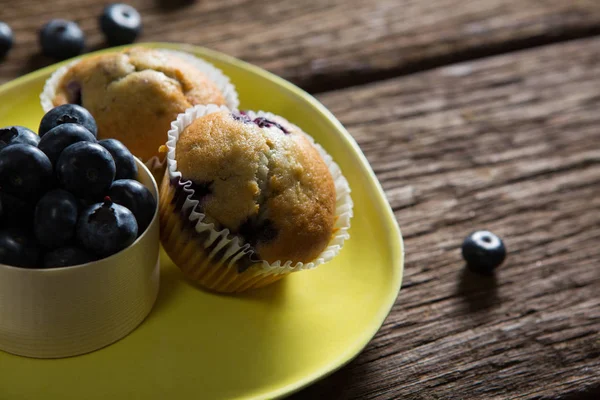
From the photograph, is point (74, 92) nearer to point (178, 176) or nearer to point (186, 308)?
point (178, 176)

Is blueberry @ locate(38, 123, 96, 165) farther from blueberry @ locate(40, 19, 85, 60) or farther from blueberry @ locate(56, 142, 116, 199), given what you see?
blueberry @ locate(40, 19, 85, 60)

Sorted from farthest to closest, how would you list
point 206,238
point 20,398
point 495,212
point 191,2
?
1. point 191,2
2. point 495,212
3. point 206,238
4. point 20,398

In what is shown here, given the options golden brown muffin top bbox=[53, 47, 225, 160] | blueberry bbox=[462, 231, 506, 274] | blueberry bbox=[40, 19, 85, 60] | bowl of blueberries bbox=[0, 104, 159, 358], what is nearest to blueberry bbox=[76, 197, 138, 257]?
bowl of blueberries bbox=[0, 104, 159, 358]

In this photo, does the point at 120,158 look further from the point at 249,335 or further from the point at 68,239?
the point at 249,335

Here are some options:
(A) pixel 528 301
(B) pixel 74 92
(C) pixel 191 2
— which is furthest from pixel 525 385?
(C) pixel 191 2

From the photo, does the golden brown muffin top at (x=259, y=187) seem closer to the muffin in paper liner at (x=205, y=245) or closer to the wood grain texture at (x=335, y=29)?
the muffin in paper liner at (x=205, y=245)

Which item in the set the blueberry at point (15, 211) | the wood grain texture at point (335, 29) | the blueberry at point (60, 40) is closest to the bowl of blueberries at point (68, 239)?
the blueberry at point (15, 211)
